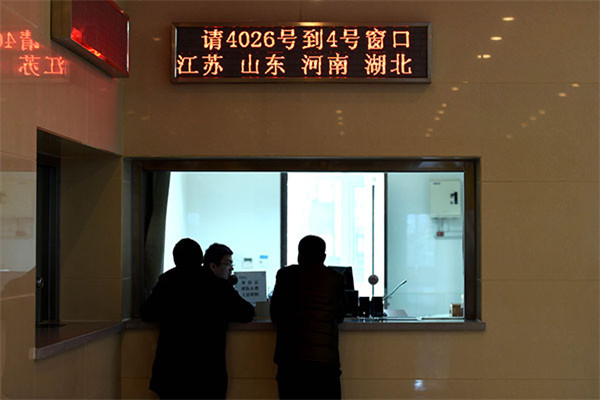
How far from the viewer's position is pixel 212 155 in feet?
15.5

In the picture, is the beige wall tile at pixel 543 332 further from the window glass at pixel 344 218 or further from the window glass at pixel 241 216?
the window glass at pixel 241 216

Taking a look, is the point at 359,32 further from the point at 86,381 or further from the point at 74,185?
the point at 86,381

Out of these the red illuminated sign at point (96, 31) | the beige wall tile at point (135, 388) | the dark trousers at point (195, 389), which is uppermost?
the red illuminated sign at point (96, 31)

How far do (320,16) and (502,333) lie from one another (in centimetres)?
236

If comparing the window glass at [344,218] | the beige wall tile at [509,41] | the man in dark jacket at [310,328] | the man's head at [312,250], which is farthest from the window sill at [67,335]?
the beige wall tile at [509,41]

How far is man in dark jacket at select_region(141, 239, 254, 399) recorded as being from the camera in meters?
4.21

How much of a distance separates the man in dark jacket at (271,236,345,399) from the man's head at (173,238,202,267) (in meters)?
0.53

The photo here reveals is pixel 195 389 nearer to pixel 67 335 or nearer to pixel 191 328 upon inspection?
pixel 191 328

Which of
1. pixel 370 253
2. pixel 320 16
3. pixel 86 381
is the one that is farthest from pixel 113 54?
pixel 370 253

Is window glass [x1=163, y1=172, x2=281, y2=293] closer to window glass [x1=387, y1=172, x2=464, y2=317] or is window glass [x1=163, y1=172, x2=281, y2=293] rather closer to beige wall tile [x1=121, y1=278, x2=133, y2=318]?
window glass [x1=387, y1=172, x2=464, y2=317]

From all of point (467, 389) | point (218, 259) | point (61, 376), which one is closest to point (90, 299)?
point (218, 259)

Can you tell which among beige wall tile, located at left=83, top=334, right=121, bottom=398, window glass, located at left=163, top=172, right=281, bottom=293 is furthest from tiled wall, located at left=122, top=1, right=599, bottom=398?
window glass, located at left=163, top=172, right=281, bottom=293

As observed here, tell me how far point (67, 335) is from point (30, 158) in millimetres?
1161

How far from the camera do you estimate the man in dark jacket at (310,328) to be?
4.19 meters
